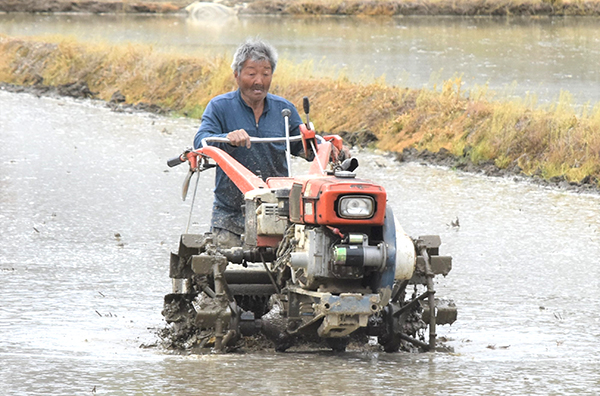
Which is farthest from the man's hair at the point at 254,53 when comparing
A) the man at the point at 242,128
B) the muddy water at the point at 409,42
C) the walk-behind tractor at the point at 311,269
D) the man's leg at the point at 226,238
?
the muddy water at the point at 409,42

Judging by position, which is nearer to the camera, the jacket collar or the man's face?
the man's face

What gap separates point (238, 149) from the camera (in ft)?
24.0

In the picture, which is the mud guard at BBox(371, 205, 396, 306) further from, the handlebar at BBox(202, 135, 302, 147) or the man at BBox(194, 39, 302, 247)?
the man at BBox(194, 39, 302, 247)

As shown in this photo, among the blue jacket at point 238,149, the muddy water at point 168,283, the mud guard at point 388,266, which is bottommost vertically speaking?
the muddy water at point 168,283

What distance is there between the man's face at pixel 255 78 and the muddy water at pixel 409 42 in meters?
12.4

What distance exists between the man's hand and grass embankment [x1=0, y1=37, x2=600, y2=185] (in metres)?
8.24

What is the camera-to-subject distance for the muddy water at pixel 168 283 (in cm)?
546

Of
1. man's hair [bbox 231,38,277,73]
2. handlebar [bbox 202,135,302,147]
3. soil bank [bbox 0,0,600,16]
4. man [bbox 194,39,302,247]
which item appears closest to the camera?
handlebar [bbox 202,135,302,147]

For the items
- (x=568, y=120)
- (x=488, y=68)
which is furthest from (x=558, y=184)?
(x=488, y=68)

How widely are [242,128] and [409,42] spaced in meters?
33.6

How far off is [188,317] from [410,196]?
6904mm

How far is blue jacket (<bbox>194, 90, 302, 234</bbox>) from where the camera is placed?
288 inches

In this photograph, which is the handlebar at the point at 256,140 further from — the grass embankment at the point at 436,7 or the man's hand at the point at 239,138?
the grass embankment at the point at 436,7

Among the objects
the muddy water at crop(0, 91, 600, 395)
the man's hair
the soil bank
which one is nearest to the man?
the man's hair
